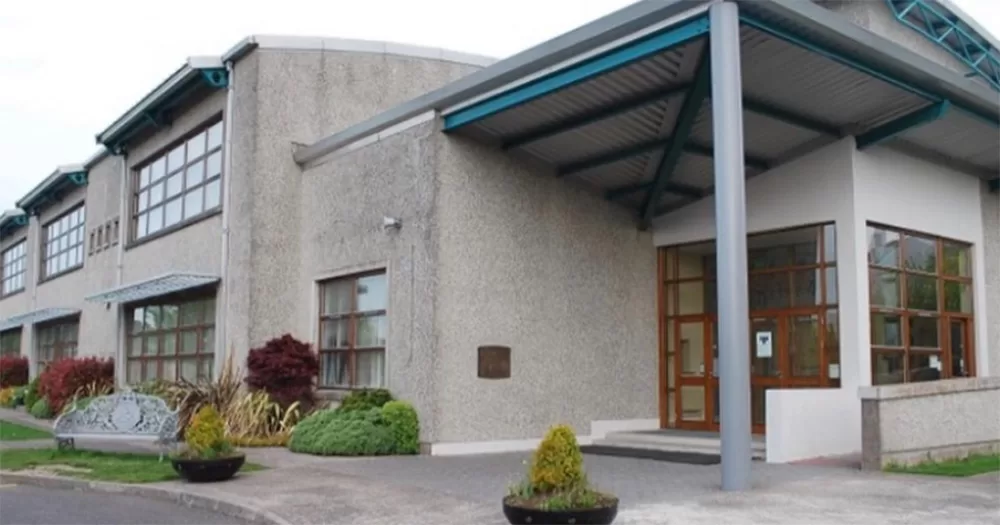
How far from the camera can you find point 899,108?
13.6 m

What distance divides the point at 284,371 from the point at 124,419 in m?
3.19

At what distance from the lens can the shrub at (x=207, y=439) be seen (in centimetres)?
1086

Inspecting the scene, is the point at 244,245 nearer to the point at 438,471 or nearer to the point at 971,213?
the point at 438,471

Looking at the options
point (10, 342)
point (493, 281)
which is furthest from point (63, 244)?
point (493, 281)

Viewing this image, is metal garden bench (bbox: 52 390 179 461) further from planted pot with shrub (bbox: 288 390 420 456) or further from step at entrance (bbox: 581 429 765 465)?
step at entrance (bbox: 581 429 765 465)

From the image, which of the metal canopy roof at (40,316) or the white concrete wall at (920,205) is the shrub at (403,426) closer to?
the white concrete wall at (920,205)

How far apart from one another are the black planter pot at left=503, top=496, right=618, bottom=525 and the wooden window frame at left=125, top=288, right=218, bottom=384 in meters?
11.9

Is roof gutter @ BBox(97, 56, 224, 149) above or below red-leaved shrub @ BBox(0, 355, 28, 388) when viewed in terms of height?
above

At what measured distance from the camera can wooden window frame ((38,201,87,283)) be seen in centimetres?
2752

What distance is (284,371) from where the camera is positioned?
16094 millimetres

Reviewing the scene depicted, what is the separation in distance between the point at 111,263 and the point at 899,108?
62.7ft

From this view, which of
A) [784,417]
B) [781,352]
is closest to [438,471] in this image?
[784,417]

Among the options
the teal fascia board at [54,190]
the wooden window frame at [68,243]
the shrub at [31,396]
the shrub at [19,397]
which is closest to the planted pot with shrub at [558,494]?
the shrub at [31,396]

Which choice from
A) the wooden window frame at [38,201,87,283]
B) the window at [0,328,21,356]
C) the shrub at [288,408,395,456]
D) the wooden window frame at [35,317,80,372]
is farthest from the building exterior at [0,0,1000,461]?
the window at [0,328,21,356]
